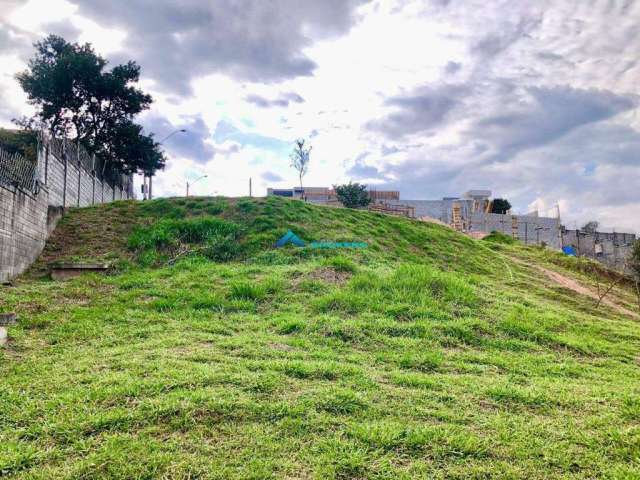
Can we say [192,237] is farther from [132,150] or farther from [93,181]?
[132,150]

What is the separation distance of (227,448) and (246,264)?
24.8ft

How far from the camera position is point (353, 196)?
32.9 meters

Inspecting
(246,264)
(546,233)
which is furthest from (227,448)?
(546,233)

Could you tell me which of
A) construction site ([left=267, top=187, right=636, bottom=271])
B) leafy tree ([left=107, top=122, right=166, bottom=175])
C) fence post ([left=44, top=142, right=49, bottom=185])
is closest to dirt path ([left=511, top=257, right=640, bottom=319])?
construction site ([left=267, top=187, right=636, bottom=271])

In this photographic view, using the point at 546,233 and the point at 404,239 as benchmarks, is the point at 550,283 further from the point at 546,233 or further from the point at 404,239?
the point at 546,233

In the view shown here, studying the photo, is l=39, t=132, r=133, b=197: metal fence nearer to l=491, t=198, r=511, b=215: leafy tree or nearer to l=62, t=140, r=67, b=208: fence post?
l=62, t=140, r=67, b=208: fence post

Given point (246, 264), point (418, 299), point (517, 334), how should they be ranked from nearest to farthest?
point (517, 334) → point (418, 299) → point (246, 264)

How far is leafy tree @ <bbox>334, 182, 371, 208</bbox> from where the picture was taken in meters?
32.6

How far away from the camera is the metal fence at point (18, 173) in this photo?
8966 mm

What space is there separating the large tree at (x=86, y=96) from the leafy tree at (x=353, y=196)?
13.8m

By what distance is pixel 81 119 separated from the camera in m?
26.7

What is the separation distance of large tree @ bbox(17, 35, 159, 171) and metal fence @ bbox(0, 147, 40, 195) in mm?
16091

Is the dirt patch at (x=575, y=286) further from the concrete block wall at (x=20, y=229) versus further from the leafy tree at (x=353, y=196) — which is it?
the leafy tree at (x=353, y=196)

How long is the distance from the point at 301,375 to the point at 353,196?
2898cm
